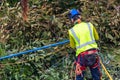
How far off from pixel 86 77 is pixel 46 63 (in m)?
0.99

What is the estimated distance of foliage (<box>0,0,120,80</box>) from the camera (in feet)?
26.9

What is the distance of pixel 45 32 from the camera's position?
29.1ft

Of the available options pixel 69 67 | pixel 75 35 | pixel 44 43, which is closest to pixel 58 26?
pixel 44 43

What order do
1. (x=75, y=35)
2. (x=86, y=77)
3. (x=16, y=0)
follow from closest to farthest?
(x=75, y=35), (x=86, y=77), (x=16, y=0)

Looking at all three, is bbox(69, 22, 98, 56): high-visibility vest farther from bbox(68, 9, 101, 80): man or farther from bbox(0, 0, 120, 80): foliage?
bbox(0, 0, 120, 80): foliage

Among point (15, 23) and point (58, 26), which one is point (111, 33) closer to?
point (58, 26)

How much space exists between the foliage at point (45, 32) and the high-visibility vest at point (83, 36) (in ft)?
4.45

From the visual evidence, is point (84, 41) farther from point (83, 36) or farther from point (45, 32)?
point (45, 32)

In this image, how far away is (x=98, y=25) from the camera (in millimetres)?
8984

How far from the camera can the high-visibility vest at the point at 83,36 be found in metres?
6.89

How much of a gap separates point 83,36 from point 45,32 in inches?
84.4

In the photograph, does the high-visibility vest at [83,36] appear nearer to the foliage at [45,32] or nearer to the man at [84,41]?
the man at [84,41]

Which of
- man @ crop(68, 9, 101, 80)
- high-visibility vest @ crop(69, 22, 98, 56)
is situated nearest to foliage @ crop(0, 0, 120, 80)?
man @ crop(68, 9, 101, 80)

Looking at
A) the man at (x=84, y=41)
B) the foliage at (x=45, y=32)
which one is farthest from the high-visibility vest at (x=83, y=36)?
the foliage at (x=45, y=32)
